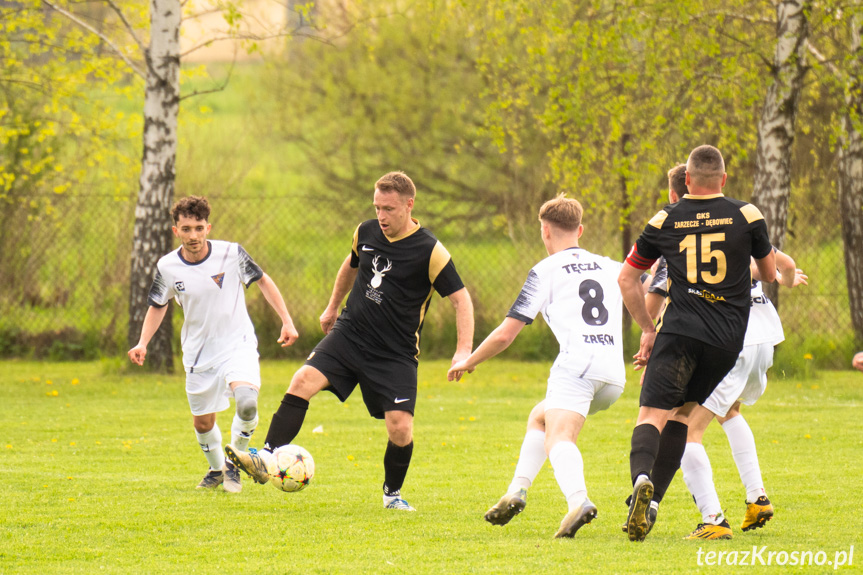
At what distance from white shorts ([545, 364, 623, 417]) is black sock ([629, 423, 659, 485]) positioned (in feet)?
1.00

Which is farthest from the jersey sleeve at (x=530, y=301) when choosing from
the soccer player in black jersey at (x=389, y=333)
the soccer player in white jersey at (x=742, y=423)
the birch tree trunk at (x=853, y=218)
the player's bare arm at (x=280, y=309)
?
the birch tree trunk at (x=853, y=218)

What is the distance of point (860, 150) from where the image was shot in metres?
13.9

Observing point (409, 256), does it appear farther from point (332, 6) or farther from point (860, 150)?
point (332, 6)

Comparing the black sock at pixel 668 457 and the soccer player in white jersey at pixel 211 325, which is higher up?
the soccer player in white jersey at pixel 211 325

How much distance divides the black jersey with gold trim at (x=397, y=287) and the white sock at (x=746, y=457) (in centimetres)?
170

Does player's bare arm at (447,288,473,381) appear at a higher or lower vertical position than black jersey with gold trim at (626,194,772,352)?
lower

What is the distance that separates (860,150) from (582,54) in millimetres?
4181

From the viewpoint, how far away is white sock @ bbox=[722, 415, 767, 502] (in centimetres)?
541

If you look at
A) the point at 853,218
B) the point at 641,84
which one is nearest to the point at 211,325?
the point at 641,84

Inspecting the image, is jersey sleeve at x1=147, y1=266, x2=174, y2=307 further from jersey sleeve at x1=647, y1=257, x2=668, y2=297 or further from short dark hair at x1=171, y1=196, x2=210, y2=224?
jersey sleeve at x1=647, y1=257, x2=668, y2=297

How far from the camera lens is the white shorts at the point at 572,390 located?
17.1 ft

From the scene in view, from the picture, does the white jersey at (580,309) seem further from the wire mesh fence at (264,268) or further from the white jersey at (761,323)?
the wire mesh fence at (264,268)

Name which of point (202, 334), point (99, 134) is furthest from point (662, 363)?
point (99, 134)

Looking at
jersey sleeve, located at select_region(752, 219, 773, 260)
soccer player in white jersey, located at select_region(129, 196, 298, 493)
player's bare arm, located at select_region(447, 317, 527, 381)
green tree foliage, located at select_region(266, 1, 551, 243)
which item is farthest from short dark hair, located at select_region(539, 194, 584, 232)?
green tree foliage, located at select_region(266, 1, 551, 243)
